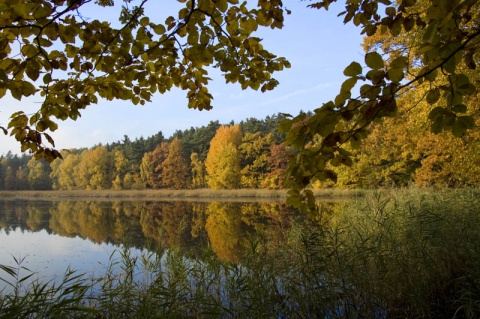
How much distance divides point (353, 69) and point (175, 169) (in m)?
45.6

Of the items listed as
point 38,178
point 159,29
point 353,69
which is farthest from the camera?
point 38,178

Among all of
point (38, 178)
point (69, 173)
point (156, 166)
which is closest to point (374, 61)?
point (156, 166)

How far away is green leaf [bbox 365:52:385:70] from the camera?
121cm

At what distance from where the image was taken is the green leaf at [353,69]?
1.18m

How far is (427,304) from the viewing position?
4.00 m

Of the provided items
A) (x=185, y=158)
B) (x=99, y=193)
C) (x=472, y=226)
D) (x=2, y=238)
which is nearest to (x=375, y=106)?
(x=472, y=226)

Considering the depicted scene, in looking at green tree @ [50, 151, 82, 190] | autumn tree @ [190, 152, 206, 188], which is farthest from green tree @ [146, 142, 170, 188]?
green tree @ [50, 151, 82, 190]

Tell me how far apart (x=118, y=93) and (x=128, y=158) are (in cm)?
5443

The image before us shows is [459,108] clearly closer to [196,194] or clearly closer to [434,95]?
[434,95]

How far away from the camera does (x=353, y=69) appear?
1.19 metres

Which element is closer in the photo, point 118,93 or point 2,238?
point 118,93

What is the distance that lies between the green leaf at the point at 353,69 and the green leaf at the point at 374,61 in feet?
0.20

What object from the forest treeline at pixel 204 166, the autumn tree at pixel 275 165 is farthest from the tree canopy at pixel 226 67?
the autumn tree at pixel 275 165

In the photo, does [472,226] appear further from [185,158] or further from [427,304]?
[185,158]
